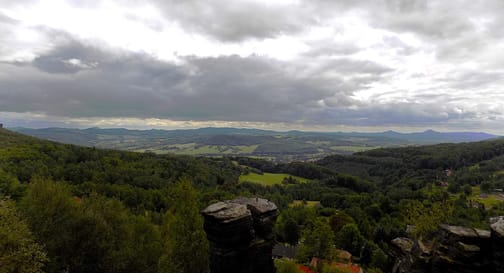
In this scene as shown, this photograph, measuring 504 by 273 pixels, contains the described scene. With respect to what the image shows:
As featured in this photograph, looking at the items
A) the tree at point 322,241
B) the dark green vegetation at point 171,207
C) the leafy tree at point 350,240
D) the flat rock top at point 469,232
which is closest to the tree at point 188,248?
the dark green vegetation at point 171,207

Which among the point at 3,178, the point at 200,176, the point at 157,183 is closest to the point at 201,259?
the point at 3,178

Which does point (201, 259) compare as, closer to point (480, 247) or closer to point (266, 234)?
point (266, 234)

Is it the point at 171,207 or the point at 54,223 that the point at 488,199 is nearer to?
the point at 171,207

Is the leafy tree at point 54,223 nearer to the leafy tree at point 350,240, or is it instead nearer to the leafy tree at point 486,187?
the leafy tree at point 350,240

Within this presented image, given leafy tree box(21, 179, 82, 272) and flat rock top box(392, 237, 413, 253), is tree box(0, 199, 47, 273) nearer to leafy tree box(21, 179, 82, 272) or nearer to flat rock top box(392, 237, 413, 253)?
leafy tree box(21, 179, 82, 272)

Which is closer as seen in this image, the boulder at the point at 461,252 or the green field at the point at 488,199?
the boulder at the point at 461,252

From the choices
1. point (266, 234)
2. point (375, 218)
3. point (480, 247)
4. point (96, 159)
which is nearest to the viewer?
point (480, 247)
